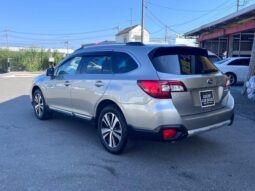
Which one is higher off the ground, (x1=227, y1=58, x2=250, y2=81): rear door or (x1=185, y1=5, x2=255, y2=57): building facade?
(x1=185, y1=5, x2=255, y2=57): building facade

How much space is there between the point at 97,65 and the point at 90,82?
0.32 meters

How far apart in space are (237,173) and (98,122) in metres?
2.28

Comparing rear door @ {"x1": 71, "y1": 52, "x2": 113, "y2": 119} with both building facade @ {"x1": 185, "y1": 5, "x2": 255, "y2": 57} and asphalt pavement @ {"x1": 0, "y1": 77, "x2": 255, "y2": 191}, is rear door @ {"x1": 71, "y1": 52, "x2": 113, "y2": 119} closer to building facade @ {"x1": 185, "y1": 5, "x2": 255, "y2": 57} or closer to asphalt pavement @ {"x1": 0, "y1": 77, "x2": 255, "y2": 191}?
asphalt pavement @ {"x1": 0, "y1": 77, "x2": 255, "y2": 191}

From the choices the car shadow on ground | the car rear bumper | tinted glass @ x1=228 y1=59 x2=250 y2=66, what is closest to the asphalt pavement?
the car shadow on ground

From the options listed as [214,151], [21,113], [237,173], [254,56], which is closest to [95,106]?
[214,151]

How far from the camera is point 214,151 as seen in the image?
4906 mm

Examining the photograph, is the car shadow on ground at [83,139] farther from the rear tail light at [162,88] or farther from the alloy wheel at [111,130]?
the rear tail light at [162,88]

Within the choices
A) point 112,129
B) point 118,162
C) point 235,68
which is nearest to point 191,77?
point 112,129

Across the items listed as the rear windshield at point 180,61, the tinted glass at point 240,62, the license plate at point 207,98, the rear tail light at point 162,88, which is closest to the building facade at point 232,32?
the tinted glass at point 240,62

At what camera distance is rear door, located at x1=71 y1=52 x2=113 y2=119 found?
492cm

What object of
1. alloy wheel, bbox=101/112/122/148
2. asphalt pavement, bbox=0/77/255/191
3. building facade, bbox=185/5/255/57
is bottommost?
asphalt pavement, bbox=0/77/255/191

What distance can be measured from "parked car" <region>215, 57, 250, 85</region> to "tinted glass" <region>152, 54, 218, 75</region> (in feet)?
38.3

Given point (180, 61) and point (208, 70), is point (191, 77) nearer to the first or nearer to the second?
point (180, 61)

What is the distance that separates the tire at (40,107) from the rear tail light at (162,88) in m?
3.42
